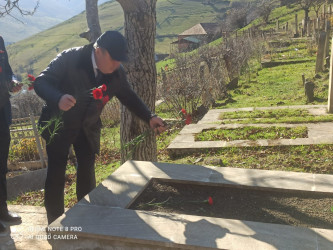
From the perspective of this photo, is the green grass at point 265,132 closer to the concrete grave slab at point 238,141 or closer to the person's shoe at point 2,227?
the concrete grave slab at point 238,141

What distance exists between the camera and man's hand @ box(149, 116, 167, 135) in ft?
10.0

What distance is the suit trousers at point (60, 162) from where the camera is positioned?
2.87 metres

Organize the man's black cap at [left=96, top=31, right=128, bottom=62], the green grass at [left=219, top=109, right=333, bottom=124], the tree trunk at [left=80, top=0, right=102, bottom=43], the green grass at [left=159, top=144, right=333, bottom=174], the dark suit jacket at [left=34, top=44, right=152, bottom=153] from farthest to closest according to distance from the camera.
Result: the tree trunk at [left=80, top=0, right=102, bottom=43] < the green grass at [left=219, top=109, right=333, bottom=124] < the green grass at [left=159, top=144, right=333, bottom=174] < the dark suit jacket at [left=34, top=44, right=152, bottom=153] < the man's black cap at [left=96, top=31, right=128, bottom=62]

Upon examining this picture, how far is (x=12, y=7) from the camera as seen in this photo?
207 inches

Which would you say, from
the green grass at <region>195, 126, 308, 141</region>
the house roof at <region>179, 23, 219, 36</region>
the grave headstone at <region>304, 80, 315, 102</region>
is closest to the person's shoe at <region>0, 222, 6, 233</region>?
the green grass at <region>195, 126, 308, 141</region>

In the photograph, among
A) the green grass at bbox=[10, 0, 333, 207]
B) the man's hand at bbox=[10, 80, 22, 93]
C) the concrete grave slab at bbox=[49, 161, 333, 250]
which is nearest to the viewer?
the concrete grave slab at bbox=[49, 161, 333, 250]

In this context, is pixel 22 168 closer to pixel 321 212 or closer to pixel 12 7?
pixel 12 7

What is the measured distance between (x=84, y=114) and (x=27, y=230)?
1393 mm

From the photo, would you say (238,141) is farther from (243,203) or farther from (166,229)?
(166,229)

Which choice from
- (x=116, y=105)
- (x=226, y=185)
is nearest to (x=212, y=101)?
(x=116, y=105)

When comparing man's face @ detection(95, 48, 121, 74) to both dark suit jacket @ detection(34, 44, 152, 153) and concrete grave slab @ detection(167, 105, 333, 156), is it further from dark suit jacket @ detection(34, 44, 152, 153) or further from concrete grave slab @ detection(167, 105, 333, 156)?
concrete grave slab @ detection(167, 105, 333, 156)

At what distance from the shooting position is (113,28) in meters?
98.1

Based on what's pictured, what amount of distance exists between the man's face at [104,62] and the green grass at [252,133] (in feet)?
11.4

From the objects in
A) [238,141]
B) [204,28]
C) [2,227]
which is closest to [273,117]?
[238,141]
